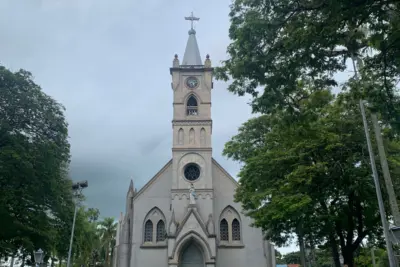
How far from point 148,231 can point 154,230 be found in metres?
0.58

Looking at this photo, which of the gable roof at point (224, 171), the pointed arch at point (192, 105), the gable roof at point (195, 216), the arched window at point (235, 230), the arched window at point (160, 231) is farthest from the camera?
the pointed arch at point (192, 105)

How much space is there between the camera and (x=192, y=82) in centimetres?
3628

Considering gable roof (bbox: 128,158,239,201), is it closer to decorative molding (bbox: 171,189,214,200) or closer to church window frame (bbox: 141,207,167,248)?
church window frame (bbox: 141,207,167,248)

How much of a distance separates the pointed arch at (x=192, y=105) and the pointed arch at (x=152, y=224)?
946 cm

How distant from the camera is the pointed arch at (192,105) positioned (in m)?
35.3

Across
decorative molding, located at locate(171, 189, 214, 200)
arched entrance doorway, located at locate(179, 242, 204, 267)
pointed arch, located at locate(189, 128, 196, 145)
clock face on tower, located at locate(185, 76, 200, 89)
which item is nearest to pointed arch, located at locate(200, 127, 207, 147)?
pointed arch, located at locate(189, 128, 196, 145)

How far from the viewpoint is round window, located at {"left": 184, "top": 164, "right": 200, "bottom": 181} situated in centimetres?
3284

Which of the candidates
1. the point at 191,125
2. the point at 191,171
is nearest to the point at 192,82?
the point at 191,125

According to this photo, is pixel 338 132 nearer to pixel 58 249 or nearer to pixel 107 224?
pixel 58 249

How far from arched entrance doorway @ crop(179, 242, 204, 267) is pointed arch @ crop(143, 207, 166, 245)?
7.49 ft

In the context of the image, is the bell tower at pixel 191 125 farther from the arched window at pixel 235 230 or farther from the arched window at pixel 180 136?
the arched window at pixel 235 230

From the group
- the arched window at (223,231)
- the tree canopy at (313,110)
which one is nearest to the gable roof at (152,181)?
the arched window at (223,231)

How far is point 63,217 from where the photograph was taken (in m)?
23.7

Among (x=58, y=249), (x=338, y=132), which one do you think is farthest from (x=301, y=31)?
(x=58, y=249)
